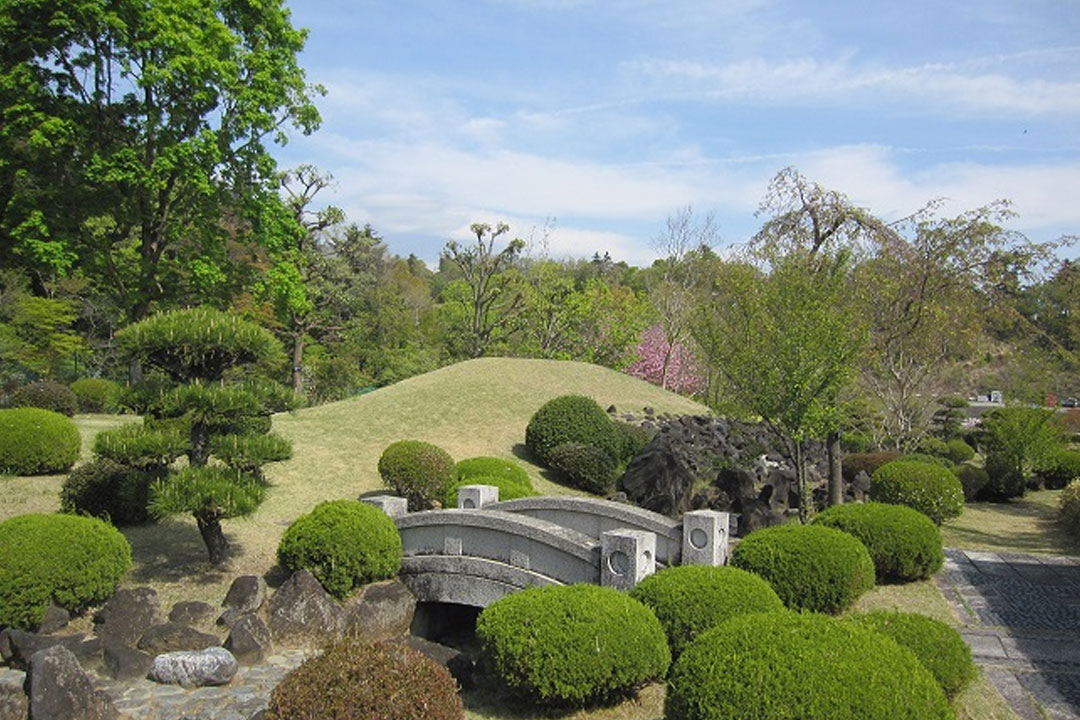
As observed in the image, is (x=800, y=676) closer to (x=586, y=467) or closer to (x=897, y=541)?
(x=897, y=541)

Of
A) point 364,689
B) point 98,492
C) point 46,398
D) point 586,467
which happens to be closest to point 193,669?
point 364,689

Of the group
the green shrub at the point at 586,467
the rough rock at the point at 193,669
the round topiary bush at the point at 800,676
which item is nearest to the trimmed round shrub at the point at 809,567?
the round topiary bush at the point at 800,676

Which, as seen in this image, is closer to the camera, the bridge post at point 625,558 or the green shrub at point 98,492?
the bridge post at point 625,558

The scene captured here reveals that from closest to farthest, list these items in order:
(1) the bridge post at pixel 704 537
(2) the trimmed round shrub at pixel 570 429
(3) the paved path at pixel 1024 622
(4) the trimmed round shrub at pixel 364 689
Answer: (4) the trimmed round shrub at pixel 364 689 < (3) the paved path at pixel 1024 622 < (1) the bridge post at pixel 704 537 < (2) the trimmed round shrub at pixel 570 429

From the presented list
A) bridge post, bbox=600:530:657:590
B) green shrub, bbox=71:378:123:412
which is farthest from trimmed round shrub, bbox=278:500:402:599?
green shrub, bbox=71:378:123:412

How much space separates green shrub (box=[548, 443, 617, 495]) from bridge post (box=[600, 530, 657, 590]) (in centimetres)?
1024

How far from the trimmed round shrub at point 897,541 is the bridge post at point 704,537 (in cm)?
306

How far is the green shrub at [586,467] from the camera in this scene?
20094 millimetres

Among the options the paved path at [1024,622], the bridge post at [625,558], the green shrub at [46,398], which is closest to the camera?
the paved path at [1024,622]

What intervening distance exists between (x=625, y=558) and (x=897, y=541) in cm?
508

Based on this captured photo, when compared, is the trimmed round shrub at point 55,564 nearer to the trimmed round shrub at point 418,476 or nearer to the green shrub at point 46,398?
the trimmed round shrub at point 418,476

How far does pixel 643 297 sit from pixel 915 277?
20.8 metres

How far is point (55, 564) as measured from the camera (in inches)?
387

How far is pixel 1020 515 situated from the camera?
66.2 feet
